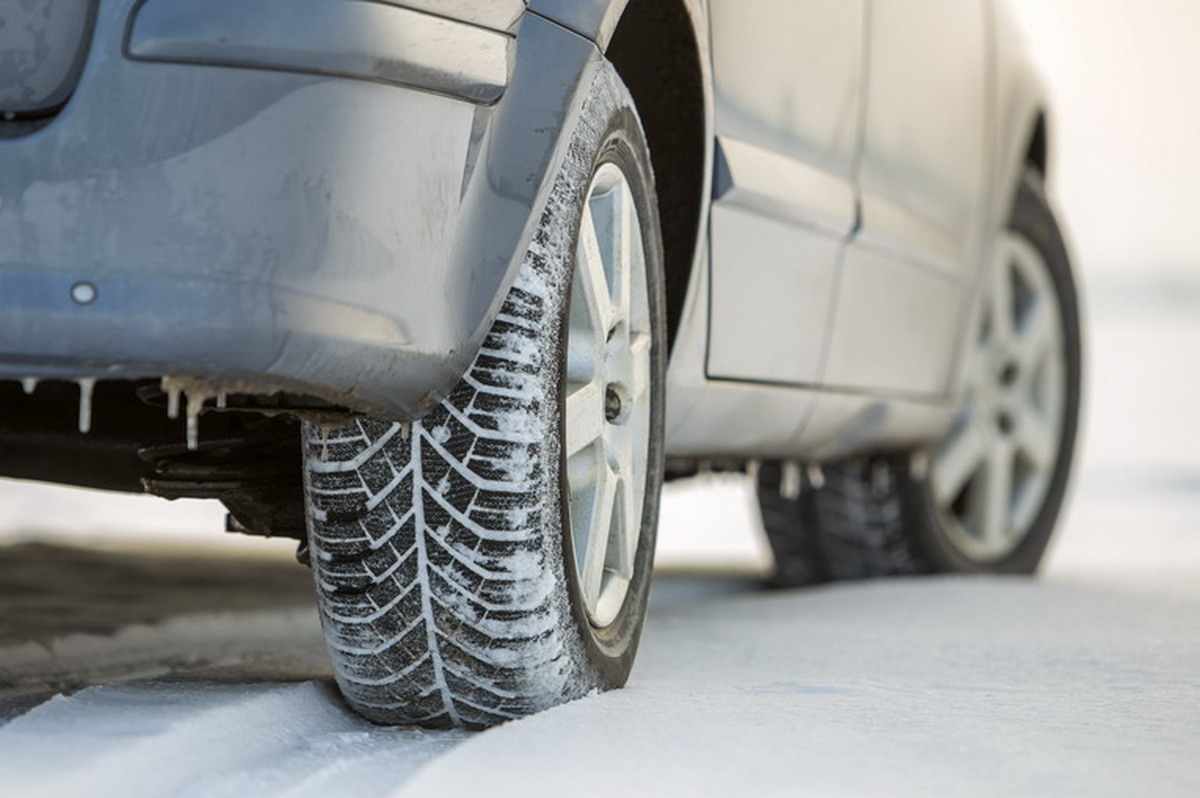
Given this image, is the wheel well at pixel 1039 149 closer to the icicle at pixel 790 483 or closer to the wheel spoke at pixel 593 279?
the icicle at pixel 790 483

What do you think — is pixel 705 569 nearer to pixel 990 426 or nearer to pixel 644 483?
pixel 990 426

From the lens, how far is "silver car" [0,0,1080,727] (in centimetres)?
179

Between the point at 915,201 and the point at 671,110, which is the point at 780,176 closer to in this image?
the point at 671,110

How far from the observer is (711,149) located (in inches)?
105

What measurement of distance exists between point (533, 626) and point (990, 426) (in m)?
2.63

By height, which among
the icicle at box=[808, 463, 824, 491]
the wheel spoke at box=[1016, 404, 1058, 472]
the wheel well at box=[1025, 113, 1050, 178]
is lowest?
the icicle at box=[808, 463, 824, 491]

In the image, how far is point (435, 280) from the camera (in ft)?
6.35

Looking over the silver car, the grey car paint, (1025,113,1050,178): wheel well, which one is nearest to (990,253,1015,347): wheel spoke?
(1025,113,1050,178): wheel well

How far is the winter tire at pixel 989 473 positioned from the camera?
14.4 feet

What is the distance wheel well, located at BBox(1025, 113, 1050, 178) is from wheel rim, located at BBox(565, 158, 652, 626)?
2445 millimetres

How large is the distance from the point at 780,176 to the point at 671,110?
0.27 m

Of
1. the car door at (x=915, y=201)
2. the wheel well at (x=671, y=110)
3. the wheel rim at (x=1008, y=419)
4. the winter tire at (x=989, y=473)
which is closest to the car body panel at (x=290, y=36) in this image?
the wheel well at (x=671, y=110)

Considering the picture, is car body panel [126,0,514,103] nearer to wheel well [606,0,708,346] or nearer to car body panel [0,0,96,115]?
car body panel [0,0,96,115]

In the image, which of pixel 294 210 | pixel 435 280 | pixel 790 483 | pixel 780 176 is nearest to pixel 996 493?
pixel 790 483
